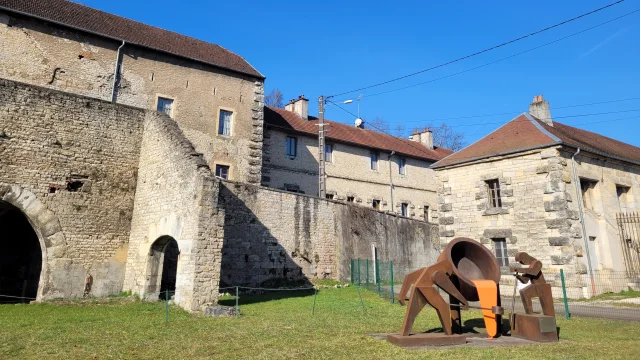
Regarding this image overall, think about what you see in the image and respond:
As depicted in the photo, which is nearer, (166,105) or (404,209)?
(166,105)

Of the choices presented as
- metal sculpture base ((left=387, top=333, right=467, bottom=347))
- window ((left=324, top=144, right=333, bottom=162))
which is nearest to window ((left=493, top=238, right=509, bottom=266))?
metal sculpture base ((left=387, top=333, right=467, bottom=347))

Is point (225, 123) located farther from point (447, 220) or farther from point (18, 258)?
point (447, 220)

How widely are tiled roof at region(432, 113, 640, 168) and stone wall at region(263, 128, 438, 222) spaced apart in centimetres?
846

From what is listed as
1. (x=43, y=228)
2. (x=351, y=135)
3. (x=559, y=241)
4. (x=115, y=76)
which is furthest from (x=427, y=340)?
(x=351, y=135)

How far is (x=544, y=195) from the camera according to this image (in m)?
14.5

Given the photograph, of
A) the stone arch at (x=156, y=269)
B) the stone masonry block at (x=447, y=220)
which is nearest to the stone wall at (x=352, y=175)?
the stone masonry block at (x=447, y=220)

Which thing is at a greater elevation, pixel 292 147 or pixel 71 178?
pixel 292 147

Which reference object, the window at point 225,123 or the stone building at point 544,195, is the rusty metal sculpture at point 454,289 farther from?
the window at point 225,123

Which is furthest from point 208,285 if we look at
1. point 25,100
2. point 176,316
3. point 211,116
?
point 211,116

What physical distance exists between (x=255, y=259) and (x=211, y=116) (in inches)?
289

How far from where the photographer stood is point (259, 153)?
19.9m

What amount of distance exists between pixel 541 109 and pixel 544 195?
5.08 metres

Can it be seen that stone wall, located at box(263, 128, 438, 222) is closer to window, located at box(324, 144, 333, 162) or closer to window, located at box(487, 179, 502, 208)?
window, located at box(324, 144, 333, 162)

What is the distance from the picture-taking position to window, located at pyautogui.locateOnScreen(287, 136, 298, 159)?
23.6 meters
